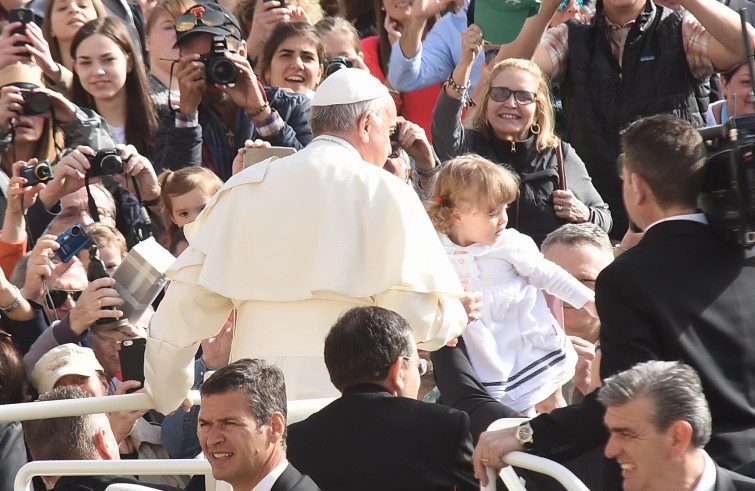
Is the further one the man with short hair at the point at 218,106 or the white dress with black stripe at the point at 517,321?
the man with short hair at the point at 218,106

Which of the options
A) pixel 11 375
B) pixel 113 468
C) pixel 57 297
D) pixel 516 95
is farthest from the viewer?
pixel 516 95

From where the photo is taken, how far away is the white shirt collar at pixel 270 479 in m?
3.85

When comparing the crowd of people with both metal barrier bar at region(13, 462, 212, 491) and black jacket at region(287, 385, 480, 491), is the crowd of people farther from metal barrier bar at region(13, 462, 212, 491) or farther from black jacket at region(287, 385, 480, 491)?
metal barrier bar at region(13, 462, 212, 491)

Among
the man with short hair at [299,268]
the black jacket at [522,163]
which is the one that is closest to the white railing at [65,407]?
the man with short hair at [299,268]

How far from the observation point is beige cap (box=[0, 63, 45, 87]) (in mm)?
7418

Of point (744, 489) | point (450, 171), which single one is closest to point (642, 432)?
point (744, 489)

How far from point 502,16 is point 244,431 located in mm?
3955

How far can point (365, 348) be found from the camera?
4.11 m

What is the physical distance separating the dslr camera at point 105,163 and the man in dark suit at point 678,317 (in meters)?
3.29

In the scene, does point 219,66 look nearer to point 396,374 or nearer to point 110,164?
point 110,164

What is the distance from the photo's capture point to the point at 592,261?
622 cm

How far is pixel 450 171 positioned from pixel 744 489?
2.38 meters

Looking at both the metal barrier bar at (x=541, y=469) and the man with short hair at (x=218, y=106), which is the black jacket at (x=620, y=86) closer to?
the man with short hair at (x=218, y=106)

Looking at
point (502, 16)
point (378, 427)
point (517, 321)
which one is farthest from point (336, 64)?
point (378, 427)
